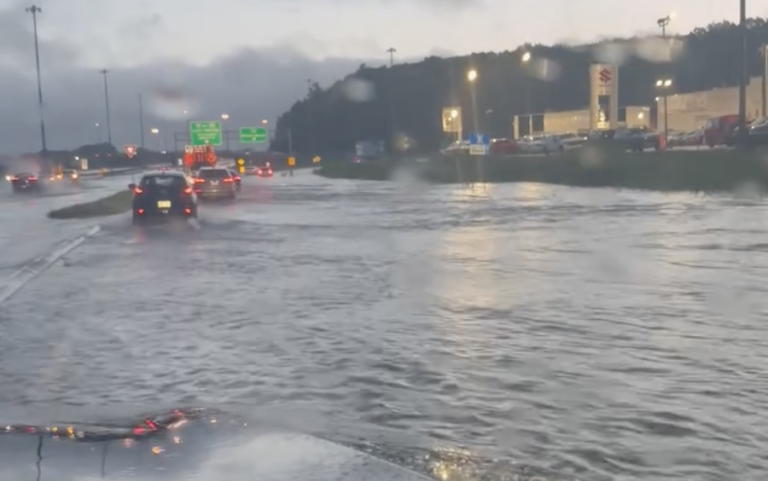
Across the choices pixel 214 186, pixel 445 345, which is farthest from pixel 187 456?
pixel 214 186

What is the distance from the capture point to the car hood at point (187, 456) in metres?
6.60

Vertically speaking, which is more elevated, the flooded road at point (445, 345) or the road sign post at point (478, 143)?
the road sign post at point (478, 143)

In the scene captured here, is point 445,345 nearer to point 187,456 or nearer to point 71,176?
point 187,456

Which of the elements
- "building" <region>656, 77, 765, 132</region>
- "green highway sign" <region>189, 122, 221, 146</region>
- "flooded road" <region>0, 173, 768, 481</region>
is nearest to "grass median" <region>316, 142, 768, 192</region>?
"green highway sign" <region>189, 122, 221, 146</region>

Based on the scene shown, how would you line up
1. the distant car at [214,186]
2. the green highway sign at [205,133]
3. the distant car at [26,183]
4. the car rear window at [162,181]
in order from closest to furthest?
the car rear window at [162,181] < the distant car at [214,186] < the distant car at [26,183] < the green highway sign at [205,133]

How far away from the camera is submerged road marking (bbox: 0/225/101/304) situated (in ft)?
53.3

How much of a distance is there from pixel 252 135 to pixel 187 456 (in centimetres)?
9479

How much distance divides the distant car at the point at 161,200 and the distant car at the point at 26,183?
3680 centimetres

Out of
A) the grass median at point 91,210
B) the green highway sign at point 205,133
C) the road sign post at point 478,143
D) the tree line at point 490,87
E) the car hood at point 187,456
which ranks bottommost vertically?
the car hood at point 187,456

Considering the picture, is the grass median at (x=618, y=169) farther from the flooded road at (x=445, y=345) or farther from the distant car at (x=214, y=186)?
the flooded road at (x=445, y=345)

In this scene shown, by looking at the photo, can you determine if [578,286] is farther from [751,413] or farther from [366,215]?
[366,215]

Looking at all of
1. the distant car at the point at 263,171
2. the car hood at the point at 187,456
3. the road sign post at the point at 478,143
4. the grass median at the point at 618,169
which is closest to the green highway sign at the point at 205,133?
the distant car at the point at 263,171

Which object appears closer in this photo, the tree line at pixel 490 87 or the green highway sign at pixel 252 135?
the green highway sign at pixel 252 135

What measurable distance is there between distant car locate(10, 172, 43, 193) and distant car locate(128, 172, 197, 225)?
36.8 meters
